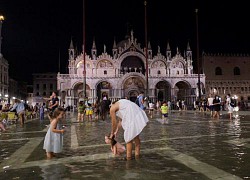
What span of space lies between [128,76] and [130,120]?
49261mm

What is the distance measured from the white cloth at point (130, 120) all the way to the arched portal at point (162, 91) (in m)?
51.5

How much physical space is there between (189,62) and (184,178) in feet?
184

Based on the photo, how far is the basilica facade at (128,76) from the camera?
54.5 m

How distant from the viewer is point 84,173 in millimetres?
4539

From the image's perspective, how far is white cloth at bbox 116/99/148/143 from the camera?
5.62m

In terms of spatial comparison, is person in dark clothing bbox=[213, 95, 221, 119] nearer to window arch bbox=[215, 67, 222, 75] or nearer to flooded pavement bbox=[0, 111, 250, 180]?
flooded pavement bbox=[0, 111, 250, 180]

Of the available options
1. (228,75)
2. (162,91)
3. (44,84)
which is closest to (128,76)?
(162,91)

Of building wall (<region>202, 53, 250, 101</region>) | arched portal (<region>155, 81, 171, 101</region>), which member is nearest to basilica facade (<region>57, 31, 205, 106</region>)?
arched portal (<region>155, 81, 171, 101</region>)

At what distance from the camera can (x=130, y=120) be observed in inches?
223

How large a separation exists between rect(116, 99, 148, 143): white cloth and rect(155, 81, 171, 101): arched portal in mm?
51450

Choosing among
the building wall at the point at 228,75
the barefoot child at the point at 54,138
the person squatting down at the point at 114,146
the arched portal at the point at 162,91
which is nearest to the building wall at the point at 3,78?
the arched portal at the point at 162,91

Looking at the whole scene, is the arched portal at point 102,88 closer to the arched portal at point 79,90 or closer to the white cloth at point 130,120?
the arched portal at point 79,90

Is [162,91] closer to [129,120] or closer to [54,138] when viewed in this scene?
[54,138]

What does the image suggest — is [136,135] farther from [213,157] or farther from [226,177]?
[226,177]
